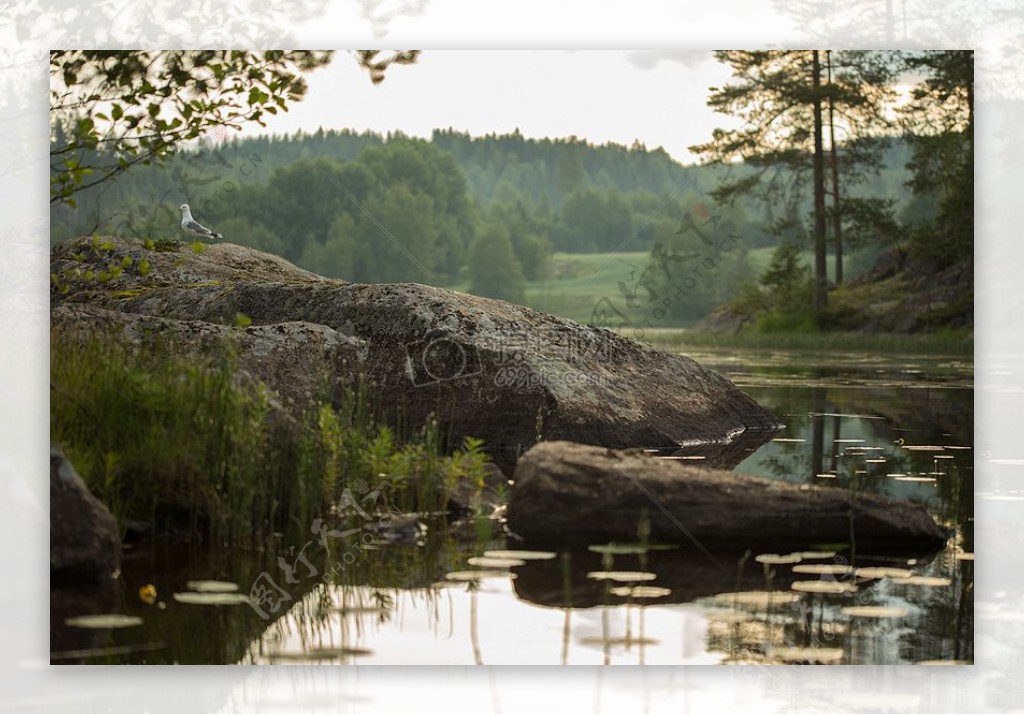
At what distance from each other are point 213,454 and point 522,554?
4.74 feet

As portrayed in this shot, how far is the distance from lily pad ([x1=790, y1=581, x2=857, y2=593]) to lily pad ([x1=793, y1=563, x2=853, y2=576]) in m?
0.10

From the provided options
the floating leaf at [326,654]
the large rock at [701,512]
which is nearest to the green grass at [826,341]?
the large rock at [701,512]

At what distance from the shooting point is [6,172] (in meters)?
6.48

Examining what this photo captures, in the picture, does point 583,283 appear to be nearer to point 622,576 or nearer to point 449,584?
point 622,576

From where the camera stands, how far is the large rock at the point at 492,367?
7.88 metres

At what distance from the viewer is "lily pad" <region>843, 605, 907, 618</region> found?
15.0 feet

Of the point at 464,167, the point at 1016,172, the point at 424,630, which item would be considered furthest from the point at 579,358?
the point at 424,630

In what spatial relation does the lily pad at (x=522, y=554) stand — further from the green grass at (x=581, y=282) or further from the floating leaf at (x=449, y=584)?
the green grass at (x=581, y=282)

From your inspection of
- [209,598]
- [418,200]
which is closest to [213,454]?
[209,598]

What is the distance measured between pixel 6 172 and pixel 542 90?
3.10 metres

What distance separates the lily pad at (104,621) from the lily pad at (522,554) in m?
1.49

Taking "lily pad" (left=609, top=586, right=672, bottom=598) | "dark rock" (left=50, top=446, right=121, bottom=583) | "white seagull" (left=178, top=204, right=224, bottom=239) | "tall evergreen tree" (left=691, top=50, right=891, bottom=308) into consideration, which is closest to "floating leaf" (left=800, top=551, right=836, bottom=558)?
"lily pad" (left=609, top=586, right=672, bottom=598)

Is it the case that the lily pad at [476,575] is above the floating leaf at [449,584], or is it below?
above

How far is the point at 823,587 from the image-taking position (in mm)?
4812
